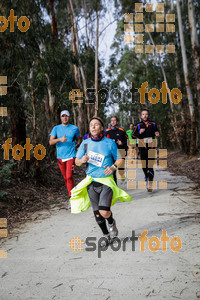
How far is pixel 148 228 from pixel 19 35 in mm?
6621

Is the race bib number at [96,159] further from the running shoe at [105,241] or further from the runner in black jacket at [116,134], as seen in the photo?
the runner in black jacket at [116,134]

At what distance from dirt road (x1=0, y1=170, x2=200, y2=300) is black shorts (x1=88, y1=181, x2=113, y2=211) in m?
0.55

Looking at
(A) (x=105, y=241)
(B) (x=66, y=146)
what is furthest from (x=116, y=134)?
(A) (x=105, y=241)

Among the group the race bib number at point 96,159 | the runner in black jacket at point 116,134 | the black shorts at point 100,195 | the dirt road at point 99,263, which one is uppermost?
the runner in black jacket at point 116,134

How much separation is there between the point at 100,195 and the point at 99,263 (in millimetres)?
891

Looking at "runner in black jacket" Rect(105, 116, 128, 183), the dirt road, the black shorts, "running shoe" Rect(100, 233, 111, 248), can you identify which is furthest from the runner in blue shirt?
"running shoe" Rect(100, 233, 111, 248)

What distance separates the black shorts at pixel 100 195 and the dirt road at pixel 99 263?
552 millimetres

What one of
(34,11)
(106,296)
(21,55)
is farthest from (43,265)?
(34,11)

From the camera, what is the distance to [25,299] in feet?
9.32

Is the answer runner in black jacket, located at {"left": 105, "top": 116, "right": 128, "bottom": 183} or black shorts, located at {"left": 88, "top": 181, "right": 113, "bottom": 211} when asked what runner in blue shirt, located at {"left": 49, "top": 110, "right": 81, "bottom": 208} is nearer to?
runner in black jacket, located at {"left": 105, "top": 116, "right": 128, "bottom": 183}

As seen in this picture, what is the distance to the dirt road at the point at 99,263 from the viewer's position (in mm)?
2900

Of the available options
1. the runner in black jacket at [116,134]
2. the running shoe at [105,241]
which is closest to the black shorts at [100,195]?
the running shoe at [105,241]

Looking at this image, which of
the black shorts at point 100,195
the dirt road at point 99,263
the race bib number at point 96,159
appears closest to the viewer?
the dirt road at point 99,263

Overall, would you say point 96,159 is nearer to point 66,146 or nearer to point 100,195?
point 100,195
